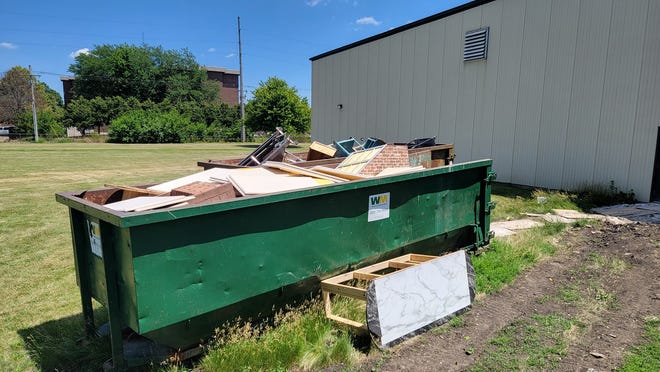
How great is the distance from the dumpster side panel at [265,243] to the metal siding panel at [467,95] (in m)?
9.50

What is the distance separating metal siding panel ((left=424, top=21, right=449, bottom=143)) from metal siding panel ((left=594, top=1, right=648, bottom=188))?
16.8 feet

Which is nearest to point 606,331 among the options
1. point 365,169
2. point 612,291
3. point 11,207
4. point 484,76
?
point 612,291

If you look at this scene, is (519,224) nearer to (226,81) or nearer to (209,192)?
(209,192)

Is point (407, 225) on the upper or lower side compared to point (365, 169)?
lower

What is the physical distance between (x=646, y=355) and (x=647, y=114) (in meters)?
8.37

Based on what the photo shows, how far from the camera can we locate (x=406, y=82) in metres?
15.9

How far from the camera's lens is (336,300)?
4281 mm

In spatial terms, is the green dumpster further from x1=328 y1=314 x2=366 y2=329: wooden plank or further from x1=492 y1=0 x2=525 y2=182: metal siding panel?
x1=492 y1=0 x2=525 y2=182: metal siding panel

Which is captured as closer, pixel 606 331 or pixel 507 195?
pixel 606 331

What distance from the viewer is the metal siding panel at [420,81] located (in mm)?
15160

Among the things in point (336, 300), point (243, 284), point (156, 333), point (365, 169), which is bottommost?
point (336, 300)

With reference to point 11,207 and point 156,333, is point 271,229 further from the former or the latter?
point 11,207

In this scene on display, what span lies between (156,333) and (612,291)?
4876 mm

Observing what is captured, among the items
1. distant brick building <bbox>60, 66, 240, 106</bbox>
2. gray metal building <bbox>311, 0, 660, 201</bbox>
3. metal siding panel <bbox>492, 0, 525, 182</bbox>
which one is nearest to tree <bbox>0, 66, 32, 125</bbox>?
distant brick building <bbox>60, 66, 240, 106</bbox>
